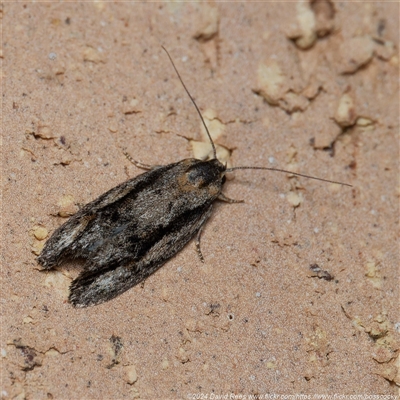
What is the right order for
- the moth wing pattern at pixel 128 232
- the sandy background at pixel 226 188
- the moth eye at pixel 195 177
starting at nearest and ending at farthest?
the sandy background at pixel 226 188 < the moth wing pattern at pixel 128 232 < the moth eye at pixel 195 177

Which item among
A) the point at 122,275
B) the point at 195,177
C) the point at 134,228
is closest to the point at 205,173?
the point at 195,177

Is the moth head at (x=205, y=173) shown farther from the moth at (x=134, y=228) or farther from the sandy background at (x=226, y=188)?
the sandy background at (x=226, y=188)

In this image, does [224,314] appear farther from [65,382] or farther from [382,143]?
[382,143]

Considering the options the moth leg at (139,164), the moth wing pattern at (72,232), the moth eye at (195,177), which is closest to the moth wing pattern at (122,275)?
the moth wing pattern at (72,232)

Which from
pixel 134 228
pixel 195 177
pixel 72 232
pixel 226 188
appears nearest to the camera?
pixel 72 232

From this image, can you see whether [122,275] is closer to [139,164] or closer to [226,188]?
[139,164]

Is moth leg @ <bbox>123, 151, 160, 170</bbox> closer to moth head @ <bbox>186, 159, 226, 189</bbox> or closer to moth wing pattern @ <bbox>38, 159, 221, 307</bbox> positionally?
moth wing pattern @ <bbox>38, 159, 221, 307</bbox>

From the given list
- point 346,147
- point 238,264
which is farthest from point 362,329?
point 346,147

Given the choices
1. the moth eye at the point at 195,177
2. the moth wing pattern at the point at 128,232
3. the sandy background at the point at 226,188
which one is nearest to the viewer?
the sandy background at the point at 226,188

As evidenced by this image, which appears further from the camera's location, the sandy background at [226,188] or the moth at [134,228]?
the moth at [134,228]
